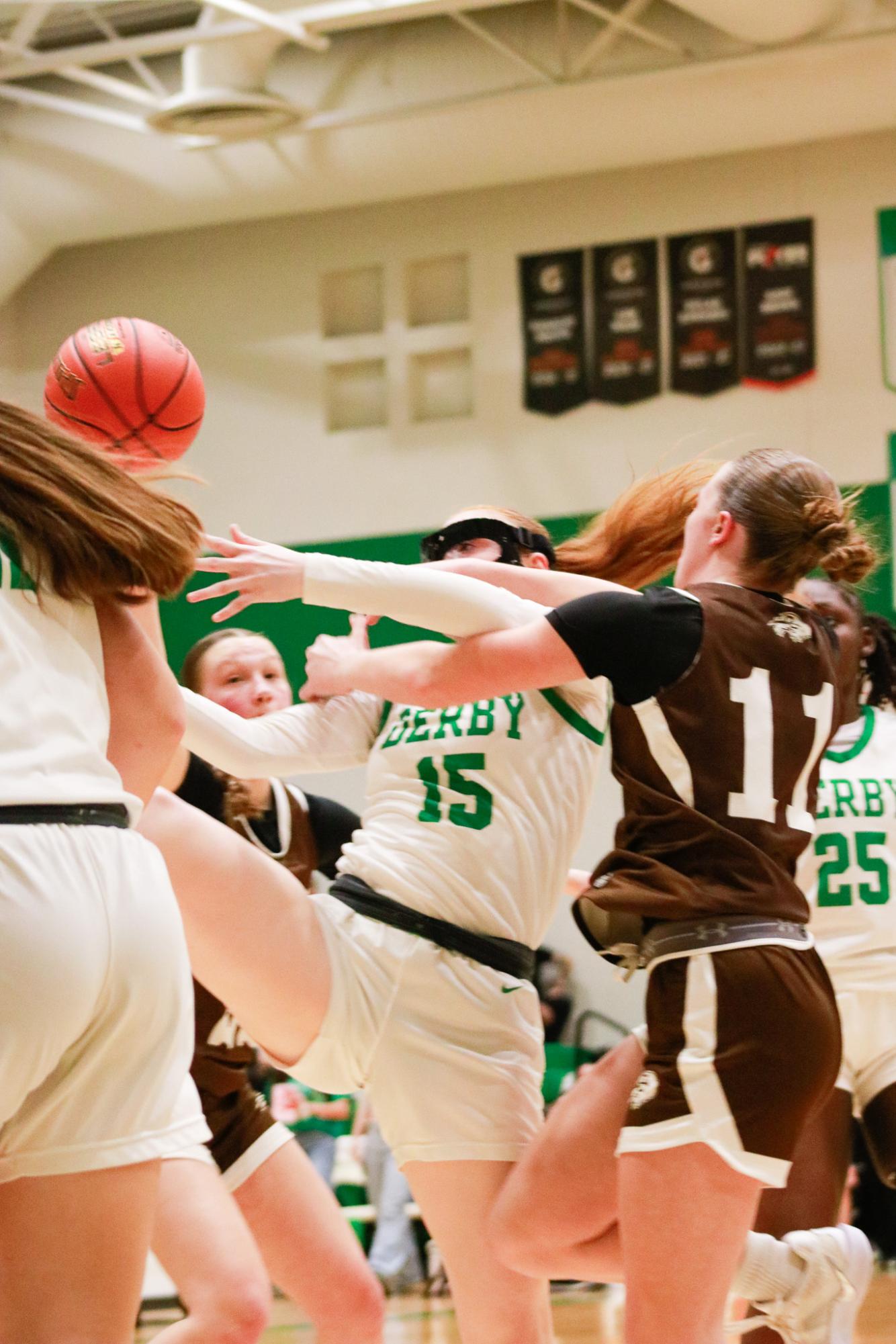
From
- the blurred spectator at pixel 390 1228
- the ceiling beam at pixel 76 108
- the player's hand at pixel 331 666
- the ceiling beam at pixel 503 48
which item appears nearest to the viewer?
the player's hand at pixel 331 666

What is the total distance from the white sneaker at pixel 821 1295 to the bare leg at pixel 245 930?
3.47 ft

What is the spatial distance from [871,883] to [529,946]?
96cm

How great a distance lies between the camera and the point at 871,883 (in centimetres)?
379

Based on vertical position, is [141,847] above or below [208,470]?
below

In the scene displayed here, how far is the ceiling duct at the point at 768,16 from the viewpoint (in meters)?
8.90

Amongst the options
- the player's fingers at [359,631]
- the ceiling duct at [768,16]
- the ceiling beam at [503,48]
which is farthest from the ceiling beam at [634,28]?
the player's fingers at [359,631]

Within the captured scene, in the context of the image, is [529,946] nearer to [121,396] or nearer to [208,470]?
[121,396]

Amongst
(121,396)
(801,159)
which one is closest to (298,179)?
(801,159)

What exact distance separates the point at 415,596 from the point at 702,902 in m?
0.80

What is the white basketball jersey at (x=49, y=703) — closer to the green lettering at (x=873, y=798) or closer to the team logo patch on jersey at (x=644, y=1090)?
the team logo patch on jersey at (x=644, y=1090)

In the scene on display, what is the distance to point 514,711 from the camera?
11.1 ft

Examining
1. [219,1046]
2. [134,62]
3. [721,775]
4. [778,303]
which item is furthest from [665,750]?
[134,62]

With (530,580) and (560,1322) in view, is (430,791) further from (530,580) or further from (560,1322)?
(560,1322)

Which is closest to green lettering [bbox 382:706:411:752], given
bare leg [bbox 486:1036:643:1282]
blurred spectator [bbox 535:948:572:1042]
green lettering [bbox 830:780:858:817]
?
bare leg [bbox 486:1036:643:1282]
